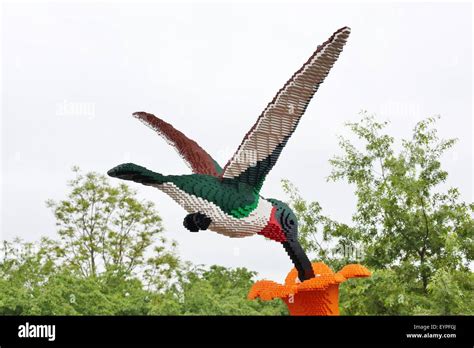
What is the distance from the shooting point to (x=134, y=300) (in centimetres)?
1012

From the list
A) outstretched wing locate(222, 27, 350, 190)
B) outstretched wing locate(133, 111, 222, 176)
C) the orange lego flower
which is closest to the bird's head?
outstretched wing locate(222, 27, 350, 190)

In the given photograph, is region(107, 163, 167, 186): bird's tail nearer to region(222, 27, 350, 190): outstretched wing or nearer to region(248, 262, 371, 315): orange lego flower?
region(222, 27, 350, 190): outstretched wing

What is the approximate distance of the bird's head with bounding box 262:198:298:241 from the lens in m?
6.57

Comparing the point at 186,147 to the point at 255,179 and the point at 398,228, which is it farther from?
the point at 398,228

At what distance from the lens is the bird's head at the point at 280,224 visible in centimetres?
657

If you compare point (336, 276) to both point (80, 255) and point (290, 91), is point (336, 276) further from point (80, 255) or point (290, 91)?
point (80, 255)

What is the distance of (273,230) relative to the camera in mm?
6598

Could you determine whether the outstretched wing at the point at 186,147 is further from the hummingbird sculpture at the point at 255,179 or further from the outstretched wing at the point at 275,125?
the outstretched wing at the point at 275,125

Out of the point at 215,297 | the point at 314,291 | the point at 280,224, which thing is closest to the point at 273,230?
the point at 280,224

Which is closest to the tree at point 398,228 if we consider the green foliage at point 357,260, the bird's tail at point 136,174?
the green foliage at point 357,260

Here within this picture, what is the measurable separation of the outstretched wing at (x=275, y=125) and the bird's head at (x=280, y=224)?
0.87ft

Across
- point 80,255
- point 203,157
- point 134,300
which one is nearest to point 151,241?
point 80,255

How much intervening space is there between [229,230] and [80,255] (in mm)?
7908

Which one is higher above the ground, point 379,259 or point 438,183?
point 438,183
